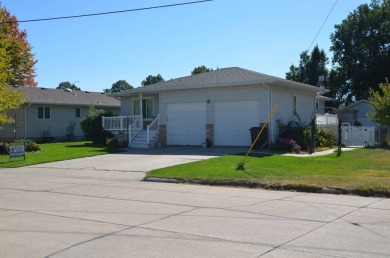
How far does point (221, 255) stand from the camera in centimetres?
600

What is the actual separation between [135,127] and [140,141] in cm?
141

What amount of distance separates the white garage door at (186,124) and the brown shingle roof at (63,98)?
14812mm

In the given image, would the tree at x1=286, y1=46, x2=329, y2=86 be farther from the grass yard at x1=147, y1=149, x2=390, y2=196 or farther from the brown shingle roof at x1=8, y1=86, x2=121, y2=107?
the grass yard at x1=147, y1=149, x2=390, y2=196

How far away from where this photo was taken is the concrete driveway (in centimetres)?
632

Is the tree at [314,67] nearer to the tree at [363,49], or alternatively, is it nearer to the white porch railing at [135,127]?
the tree at [363,49]

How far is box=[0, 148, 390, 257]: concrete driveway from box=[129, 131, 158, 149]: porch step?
13.3 metres

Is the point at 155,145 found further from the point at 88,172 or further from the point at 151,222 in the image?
the point at 151,222

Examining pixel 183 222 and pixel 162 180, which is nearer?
pixel 183 222

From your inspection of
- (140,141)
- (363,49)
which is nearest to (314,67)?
(363,49)

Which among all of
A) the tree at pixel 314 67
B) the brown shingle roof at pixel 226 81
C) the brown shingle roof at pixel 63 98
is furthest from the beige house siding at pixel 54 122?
the tree at pixel 314 67

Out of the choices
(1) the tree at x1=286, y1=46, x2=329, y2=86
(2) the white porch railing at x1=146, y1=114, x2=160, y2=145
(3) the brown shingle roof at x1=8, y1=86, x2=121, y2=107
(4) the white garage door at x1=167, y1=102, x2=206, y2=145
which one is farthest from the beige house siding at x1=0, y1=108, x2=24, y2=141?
(1) the tree at x1=286, y1=46, x2=329, y2=86

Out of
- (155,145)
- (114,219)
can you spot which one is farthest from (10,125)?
(114,219)

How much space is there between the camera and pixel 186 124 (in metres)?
27.0

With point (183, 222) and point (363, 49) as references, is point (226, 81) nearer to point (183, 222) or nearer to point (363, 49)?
point (183, 222)
